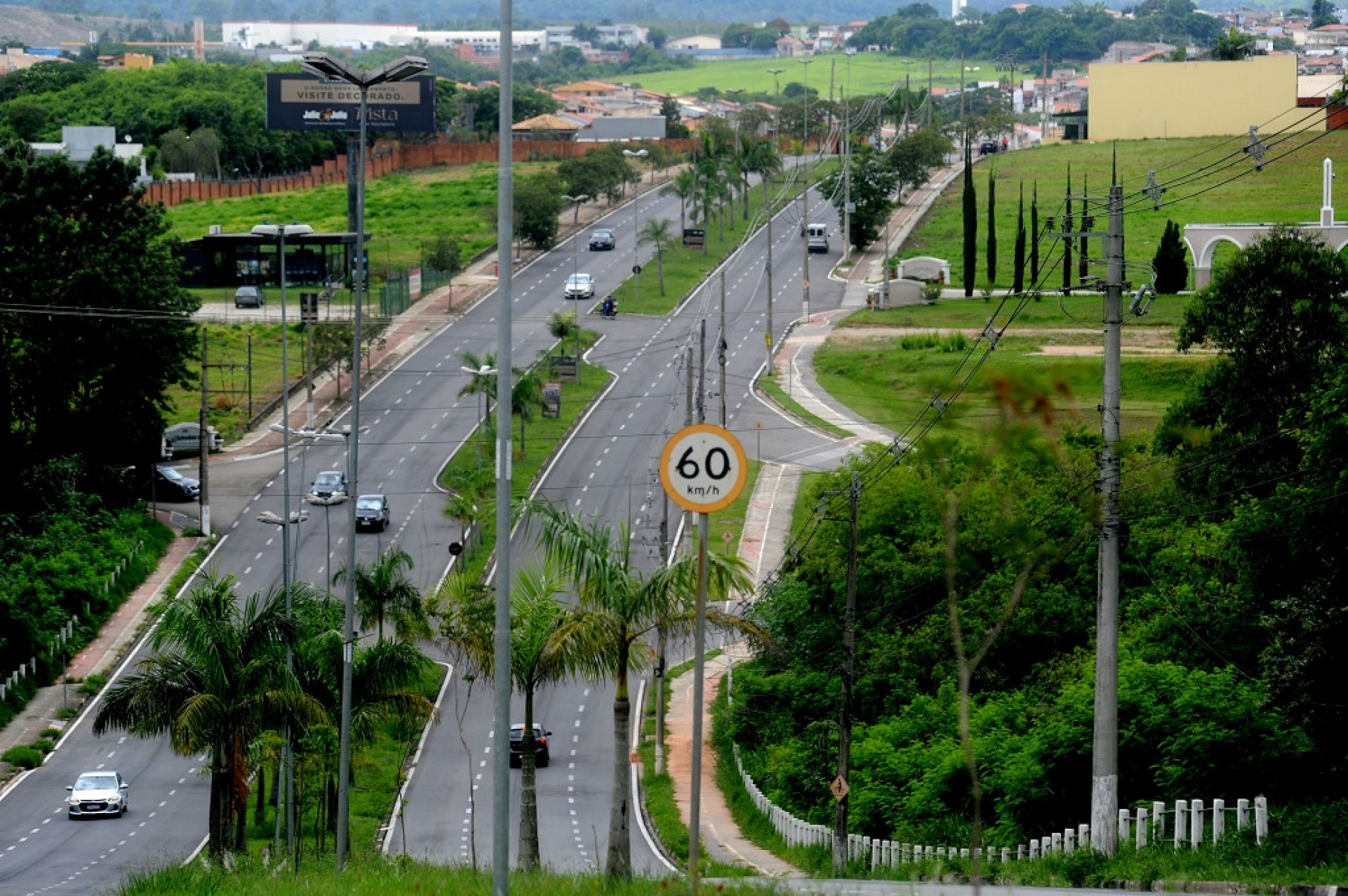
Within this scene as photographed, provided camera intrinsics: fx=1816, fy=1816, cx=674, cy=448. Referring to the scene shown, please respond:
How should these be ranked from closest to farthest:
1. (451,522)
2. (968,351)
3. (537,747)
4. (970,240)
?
1. (537,747)
2. (451,522)
3. (968,351)
4. (970,240)

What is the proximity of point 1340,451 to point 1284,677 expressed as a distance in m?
4.94

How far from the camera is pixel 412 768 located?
49.6m

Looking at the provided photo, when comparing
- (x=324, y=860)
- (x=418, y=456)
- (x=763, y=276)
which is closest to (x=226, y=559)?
(x=418, y=456)

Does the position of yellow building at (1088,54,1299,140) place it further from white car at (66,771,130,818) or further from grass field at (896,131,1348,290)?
white car at (66,771,130,818)

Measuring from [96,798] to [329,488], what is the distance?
2547cm

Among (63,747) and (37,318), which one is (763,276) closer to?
(37,318)

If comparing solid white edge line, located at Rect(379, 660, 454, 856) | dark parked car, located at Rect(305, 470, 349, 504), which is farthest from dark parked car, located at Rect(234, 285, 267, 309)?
solid white edge line, located at Rect(379, 660, 454, 856)

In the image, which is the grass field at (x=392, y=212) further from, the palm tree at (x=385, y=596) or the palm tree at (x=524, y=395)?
the palm tree at (x=385, y=596)

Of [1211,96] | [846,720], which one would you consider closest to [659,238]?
[1211,96]

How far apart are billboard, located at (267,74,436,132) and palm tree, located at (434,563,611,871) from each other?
95164 millimetres

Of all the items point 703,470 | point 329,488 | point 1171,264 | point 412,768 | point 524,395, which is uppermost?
point 1171,264

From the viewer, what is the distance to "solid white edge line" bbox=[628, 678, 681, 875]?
40.3 m

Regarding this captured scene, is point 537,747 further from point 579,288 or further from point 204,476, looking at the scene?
point 579,288

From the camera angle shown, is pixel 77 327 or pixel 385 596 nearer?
pixel 385 596
